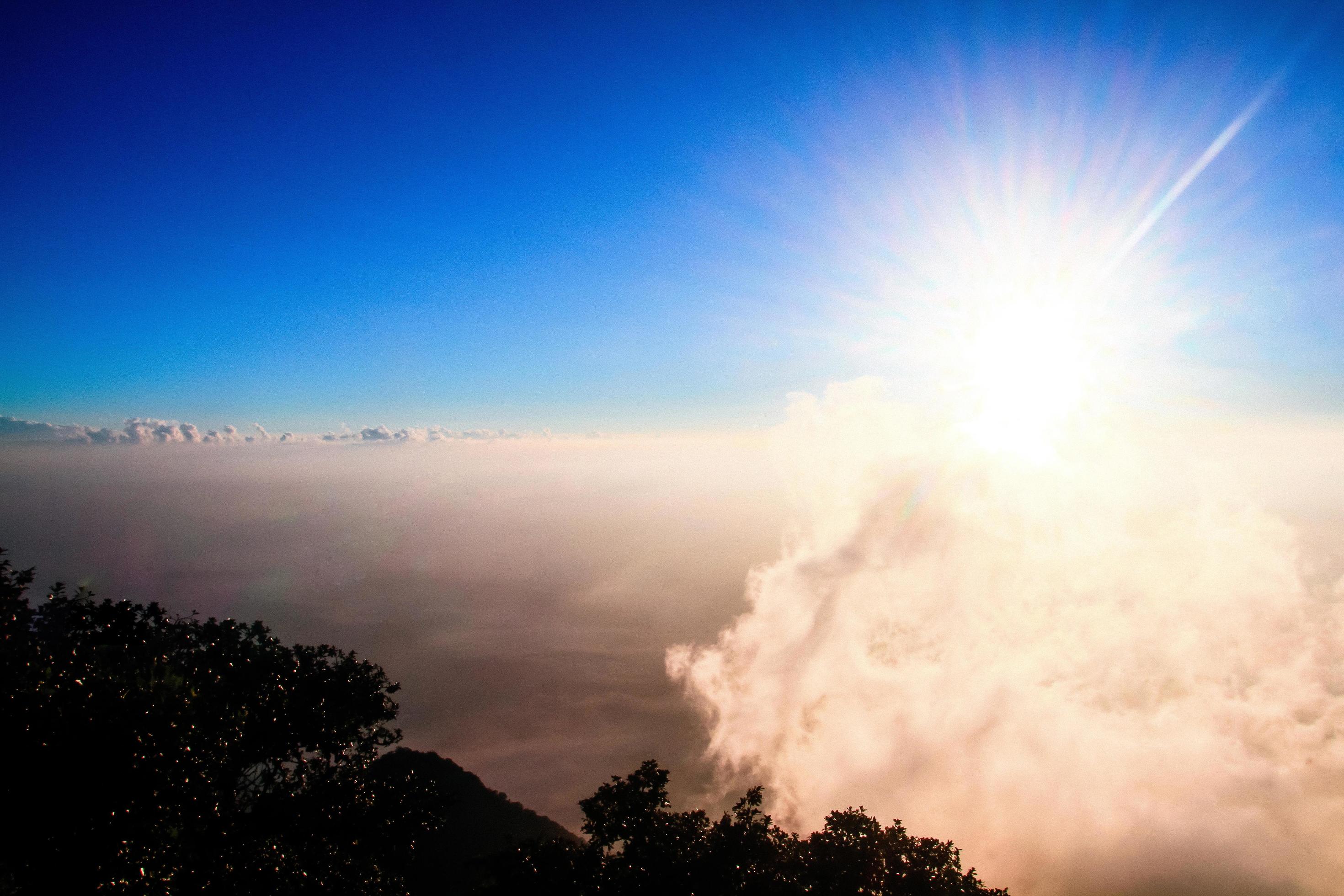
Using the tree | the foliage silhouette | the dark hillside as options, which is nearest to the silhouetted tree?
the foliage silhouette

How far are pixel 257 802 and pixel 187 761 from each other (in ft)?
20.2

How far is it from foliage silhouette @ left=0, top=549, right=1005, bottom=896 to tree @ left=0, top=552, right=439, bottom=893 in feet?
0.16

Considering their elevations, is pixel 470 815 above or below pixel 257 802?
below

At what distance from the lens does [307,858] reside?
17656 mm

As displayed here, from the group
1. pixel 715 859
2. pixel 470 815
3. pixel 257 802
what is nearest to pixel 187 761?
pixel 257 802

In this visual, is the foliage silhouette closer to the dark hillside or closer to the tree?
the tree

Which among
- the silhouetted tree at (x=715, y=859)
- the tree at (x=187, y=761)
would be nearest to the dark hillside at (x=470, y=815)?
the tree at (x=187, y=761)

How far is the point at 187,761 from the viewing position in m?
14.7

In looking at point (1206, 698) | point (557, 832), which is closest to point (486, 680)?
point (557, 832)

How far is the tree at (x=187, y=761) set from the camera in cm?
1286

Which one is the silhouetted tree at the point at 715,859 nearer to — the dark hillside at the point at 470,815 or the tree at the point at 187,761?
the tree at the point at 187,761

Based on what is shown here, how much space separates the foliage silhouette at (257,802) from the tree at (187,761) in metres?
0.05

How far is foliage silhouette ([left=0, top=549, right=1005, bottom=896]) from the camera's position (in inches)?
515

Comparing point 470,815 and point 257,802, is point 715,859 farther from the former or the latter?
point 470,815
